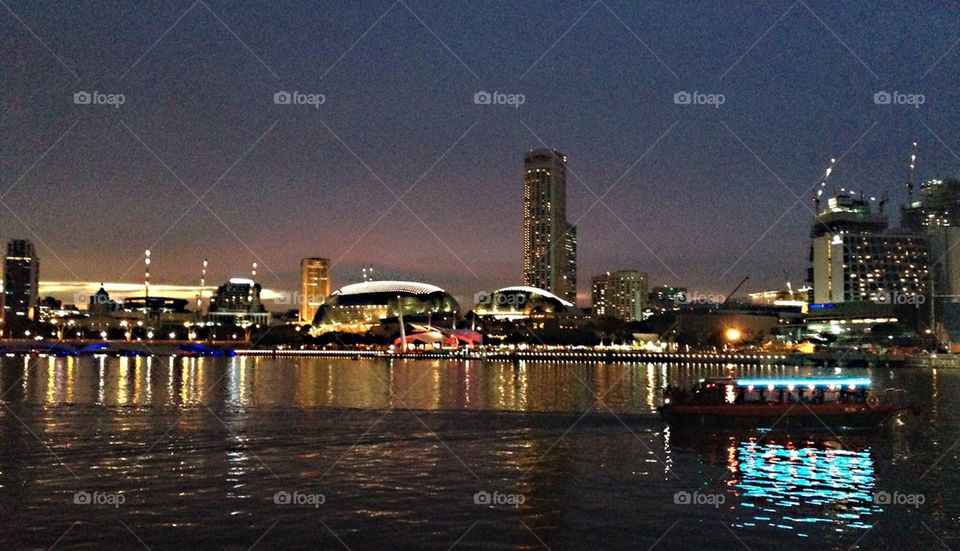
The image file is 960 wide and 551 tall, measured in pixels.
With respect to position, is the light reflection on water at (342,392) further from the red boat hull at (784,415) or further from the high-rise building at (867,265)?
the high-rise building at (867,265)

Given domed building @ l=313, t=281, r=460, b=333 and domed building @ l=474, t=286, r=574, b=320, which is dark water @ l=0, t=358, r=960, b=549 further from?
domed building @ l=474, t=286, r=574, b=320

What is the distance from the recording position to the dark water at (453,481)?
47.4 ft

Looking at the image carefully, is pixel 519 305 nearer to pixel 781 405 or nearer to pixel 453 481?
pixel 781 405

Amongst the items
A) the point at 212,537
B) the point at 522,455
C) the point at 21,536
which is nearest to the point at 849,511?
the point at 522,455

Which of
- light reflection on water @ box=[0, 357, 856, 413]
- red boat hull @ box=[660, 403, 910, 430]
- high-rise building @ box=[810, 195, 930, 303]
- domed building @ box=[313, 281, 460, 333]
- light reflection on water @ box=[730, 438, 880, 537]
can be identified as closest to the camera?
light reflection on water @ box=[730, 438, 880, 537]

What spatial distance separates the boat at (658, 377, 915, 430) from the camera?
97.6 feet

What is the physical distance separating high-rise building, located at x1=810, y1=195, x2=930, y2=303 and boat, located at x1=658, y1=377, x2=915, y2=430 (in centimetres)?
12548

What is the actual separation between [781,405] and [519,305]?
496ft

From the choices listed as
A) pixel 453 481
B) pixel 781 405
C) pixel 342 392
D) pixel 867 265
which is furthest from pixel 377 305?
pixel 453 481

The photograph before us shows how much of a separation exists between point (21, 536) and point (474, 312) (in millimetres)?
169110

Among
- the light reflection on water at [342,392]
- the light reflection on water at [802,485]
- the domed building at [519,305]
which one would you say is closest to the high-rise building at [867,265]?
the domed building at [519,305]

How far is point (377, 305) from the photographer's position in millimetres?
167500

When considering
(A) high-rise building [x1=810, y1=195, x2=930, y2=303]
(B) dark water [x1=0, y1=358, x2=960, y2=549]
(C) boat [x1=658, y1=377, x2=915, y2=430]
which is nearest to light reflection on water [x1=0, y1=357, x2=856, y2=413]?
(B) dark water [x1=0, y1=358, x2=960, y2=549]

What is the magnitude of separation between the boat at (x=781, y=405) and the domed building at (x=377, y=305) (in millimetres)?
130411
